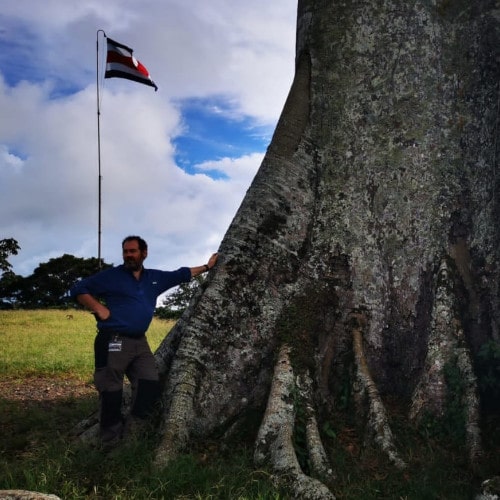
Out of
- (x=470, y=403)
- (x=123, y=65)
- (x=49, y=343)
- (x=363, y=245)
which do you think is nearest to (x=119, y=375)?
(x=363, y=245)

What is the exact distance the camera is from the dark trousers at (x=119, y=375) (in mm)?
6965

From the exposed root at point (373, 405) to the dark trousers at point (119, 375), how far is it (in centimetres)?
225

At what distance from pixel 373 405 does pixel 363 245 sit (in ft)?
6.04

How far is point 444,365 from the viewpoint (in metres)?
7.16

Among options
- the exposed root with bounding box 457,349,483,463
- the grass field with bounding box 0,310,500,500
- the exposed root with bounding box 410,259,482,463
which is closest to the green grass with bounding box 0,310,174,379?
the grass field with bounding box 0,310,500,500

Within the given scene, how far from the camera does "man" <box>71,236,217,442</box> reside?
22.8ft

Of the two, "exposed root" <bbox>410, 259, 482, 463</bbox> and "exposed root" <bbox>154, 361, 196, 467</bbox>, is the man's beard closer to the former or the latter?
"exposed root" <bbox>154, 361, 196, 467</bbox>

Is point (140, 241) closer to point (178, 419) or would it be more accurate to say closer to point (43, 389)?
point (178, 419)

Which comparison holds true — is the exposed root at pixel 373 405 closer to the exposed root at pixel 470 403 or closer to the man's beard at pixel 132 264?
the exposed root at pixel 470 403

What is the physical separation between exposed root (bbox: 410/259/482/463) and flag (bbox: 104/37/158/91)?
48.8 feet

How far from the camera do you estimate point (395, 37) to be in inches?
321

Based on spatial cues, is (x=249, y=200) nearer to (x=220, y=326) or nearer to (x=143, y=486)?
(x=220, y=326)

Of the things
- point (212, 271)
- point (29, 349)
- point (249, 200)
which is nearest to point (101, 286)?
point (212, 271)

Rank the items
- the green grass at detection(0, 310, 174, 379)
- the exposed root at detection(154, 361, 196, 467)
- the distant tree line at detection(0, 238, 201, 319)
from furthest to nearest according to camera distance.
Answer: the distant tree line at detection(0, 238, 201, 319)
the green grass at detection(0, 310, 174, 379)
the exposed root at detection(154, 361, 196, 467)
